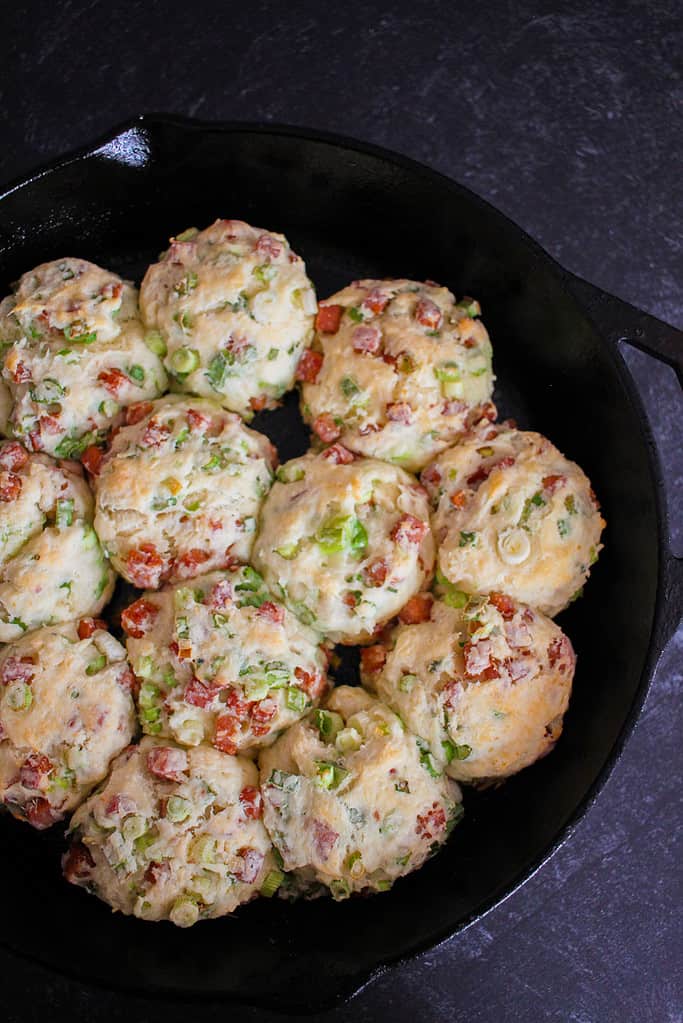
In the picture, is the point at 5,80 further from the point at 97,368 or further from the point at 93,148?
the point at 97,368

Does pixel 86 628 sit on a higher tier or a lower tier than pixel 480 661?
higher

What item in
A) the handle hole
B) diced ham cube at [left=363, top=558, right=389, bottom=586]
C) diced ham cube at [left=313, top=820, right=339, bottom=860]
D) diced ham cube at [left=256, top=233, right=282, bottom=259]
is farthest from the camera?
the handle hole

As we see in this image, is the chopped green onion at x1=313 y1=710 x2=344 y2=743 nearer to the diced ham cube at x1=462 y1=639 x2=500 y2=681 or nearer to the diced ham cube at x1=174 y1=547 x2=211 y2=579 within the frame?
the diced ham cube at x1=462 y1=639 x2=500 y2=681

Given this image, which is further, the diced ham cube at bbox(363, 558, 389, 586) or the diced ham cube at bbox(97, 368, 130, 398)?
the diced ham cube at bbox(97, 368, 130, 398)

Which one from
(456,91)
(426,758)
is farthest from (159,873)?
(456,91)

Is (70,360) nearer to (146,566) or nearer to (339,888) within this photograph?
(146,566)

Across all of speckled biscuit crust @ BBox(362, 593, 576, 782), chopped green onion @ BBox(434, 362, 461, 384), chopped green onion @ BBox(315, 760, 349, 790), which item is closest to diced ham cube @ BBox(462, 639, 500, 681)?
speckled biscuit crust @ BBox(362, 593, 576, 782)
